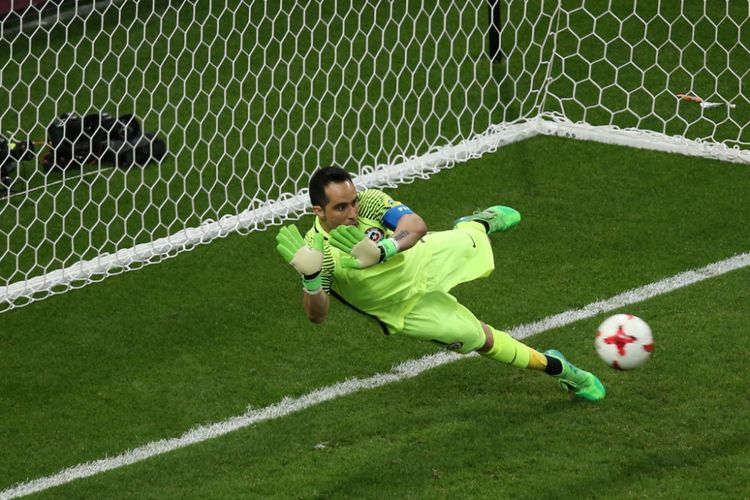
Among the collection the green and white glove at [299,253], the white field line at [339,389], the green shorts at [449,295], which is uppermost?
the green and white glove at [299,253]

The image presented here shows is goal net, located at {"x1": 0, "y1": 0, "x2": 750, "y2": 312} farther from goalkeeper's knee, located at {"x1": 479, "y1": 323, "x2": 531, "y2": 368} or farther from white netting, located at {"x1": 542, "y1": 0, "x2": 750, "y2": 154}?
goalkeeper's knee, located at {"x1": 479, "y1": 323, "x2": 531, "y2": 368}

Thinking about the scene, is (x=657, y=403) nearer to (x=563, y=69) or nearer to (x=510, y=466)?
(x=510, y=466)

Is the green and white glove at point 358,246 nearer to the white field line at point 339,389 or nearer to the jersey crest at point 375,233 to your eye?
the jersey crest at point 375,233

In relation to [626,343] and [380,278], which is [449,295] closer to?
[380,278]

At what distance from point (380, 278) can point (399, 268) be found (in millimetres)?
115

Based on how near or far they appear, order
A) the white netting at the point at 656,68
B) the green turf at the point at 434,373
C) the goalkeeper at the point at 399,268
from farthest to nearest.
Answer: the white netting at the point at 656,68 → the green turf at the point at 434,373 → the goalkeeper at the point at 399,268

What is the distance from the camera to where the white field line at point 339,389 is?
7.44 metres

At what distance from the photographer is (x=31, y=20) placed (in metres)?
13.6

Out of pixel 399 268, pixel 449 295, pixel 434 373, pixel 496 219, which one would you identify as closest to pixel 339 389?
pixel 434 373

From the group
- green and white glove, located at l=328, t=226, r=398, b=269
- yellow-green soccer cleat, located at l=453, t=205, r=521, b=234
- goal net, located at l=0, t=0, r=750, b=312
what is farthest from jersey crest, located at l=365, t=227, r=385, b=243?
goal net, located at l=0, t=0, r=750, b=312

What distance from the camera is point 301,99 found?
481 inches

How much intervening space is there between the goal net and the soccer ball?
12.7ft

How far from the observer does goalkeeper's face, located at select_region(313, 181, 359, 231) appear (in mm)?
6922

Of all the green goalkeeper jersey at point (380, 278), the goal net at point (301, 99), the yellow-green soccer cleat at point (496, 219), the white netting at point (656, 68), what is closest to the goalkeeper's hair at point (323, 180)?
the green goalkeeper jersey at point (380, 278)
